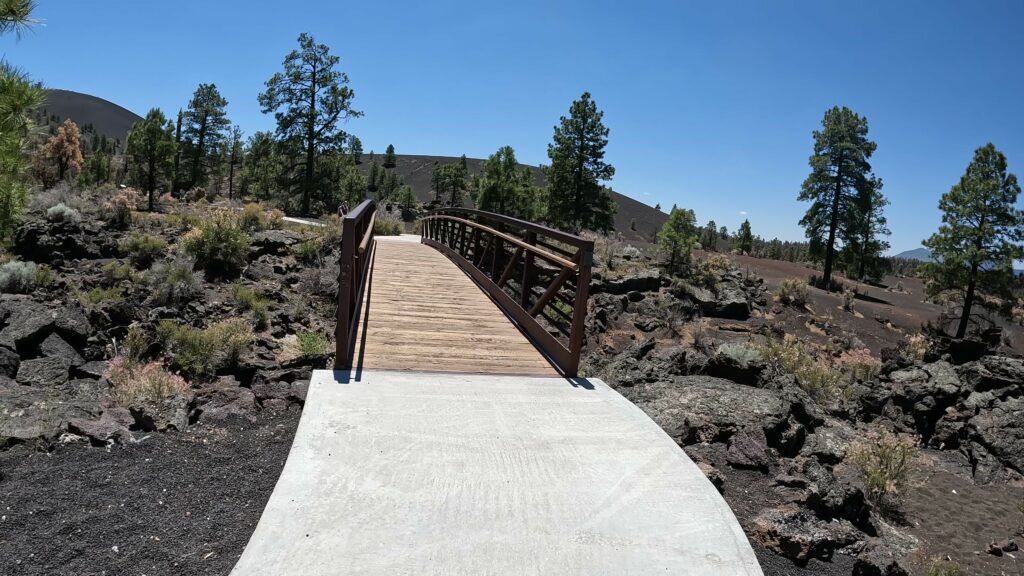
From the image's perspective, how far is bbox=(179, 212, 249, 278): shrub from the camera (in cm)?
1479

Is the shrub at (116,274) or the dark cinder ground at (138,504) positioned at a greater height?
Answer: the shrub at (116,274)

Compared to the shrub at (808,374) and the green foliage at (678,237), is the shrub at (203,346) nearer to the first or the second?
the shrub at (808,374)

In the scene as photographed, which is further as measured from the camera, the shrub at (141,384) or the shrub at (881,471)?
the shrub at (881,471)

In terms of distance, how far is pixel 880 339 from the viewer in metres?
27.8

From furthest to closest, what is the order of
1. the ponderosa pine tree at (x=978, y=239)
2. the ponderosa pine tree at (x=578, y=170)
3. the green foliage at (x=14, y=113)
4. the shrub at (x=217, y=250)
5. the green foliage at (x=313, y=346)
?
1. the ponderosa pine tree at (x=578, y=170)
2. the ponderosa pine tree at (x=978, y=239)
3. the shrub at (x=217, y=250)
4. the green foliage at (x=313, y=346)
5. the green foliage at (x=14, y=113)

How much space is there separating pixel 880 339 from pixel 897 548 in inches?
1050

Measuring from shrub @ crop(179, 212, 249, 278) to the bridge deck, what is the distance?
5705 millimetres

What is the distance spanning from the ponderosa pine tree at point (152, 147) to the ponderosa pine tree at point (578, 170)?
77.6 ft

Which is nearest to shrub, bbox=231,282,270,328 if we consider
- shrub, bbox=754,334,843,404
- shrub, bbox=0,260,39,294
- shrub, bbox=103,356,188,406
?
shrub, bbox=103,356,188,406

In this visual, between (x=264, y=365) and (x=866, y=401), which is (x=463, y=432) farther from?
(x=866, y=401)

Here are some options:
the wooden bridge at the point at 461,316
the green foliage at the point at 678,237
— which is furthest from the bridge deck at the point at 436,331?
the green foliage at the point at 678,237

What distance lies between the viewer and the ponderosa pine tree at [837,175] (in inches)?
1708

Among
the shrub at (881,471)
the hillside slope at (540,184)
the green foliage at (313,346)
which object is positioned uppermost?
the hillside slope at (540,184)

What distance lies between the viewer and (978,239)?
102 ft
